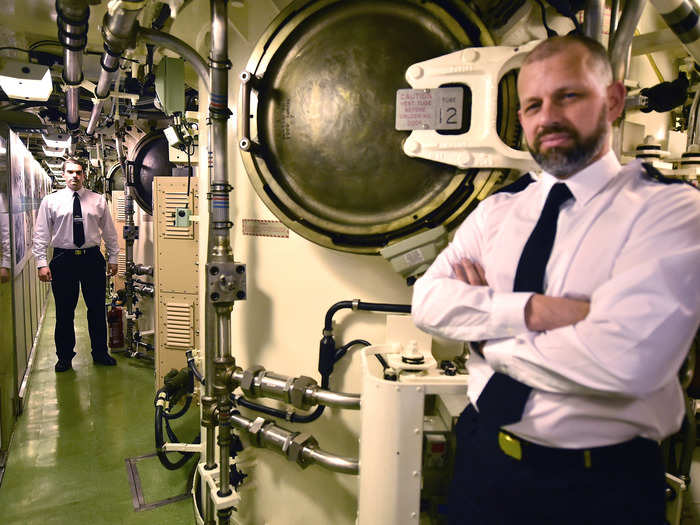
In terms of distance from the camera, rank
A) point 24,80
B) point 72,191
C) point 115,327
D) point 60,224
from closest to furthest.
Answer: point 24,80 → point 60,224 → point 72,191 → point 115,327

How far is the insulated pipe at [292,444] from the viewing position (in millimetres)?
1522

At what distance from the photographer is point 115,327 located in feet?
14.9

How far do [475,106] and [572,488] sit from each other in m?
1.05

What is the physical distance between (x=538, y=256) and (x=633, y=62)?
165 centimetres

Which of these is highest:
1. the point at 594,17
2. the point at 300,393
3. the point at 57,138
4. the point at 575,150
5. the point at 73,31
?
the point at 57,138

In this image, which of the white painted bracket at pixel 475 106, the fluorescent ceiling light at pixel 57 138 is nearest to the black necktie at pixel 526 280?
the white painted bracket at pixel 475 106

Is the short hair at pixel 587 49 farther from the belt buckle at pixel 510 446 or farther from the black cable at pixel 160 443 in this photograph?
the black cable at pixel 160 443

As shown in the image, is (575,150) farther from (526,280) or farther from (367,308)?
(367,308)

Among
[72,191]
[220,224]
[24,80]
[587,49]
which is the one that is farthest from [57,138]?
[587,49]

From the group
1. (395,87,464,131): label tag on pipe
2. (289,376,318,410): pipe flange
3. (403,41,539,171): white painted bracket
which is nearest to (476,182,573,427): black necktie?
(403,41,539,171): white painted bracket

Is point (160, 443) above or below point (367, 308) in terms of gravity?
below

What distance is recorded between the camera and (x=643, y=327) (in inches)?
32.5

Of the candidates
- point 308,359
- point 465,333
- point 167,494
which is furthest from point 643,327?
point 167,494

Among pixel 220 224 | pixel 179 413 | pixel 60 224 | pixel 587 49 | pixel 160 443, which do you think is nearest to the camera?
pixel 587 49
